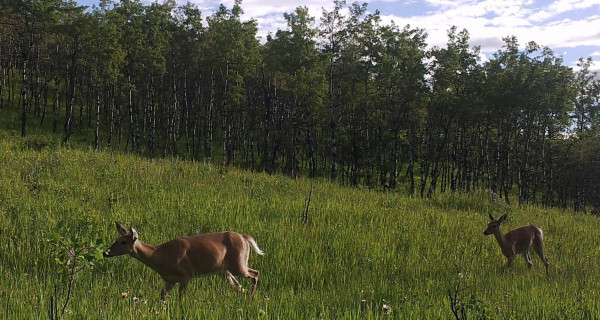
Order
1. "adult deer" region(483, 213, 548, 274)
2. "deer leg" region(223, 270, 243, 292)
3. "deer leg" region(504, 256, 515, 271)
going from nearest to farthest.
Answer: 1. "deer leg" region(223, 270, 243, 292)
2. "deer leg" region(504, 256, 515, 271)
3. "adult deer" region(483, 213, 548, 274)

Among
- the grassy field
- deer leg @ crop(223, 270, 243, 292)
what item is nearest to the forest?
the grassy field

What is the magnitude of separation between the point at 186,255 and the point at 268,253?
2.15 meters

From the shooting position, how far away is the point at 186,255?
201 inches

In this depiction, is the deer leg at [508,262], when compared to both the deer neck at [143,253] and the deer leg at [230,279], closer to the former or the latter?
the deer leg at [230,279]

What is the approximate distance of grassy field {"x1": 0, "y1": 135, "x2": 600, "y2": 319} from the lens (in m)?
4.36

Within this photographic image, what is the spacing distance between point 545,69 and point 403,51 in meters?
13.3

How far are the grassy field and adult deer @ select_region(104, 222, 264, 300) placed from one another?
269mm

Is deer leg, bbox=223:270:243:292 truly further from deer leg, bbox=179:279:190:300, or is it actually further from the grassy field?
deer leg, bbox=179:279:190:300

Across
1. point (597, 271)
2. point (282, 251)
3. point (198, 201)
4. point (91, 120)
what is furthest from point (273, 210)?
point (91, 120)

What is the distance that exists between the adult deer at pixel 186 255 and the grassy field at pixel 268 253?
0.27 metres

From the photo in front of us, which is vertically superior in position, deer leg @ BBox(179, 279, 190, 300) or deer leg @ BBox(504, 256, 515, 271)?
deer leg @ BBox(179, 279, 190, 300)

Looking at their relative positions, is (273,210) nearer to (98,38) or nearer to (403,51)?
(403,51)

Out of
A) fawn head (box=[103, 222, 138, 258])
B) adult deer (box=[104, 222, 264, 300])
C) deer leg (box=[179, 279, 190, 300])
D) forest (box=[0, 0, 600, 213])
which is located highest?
forest (box=[0, 0, 600, 213])

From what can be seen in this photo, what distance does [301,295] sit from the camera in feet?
17.4
